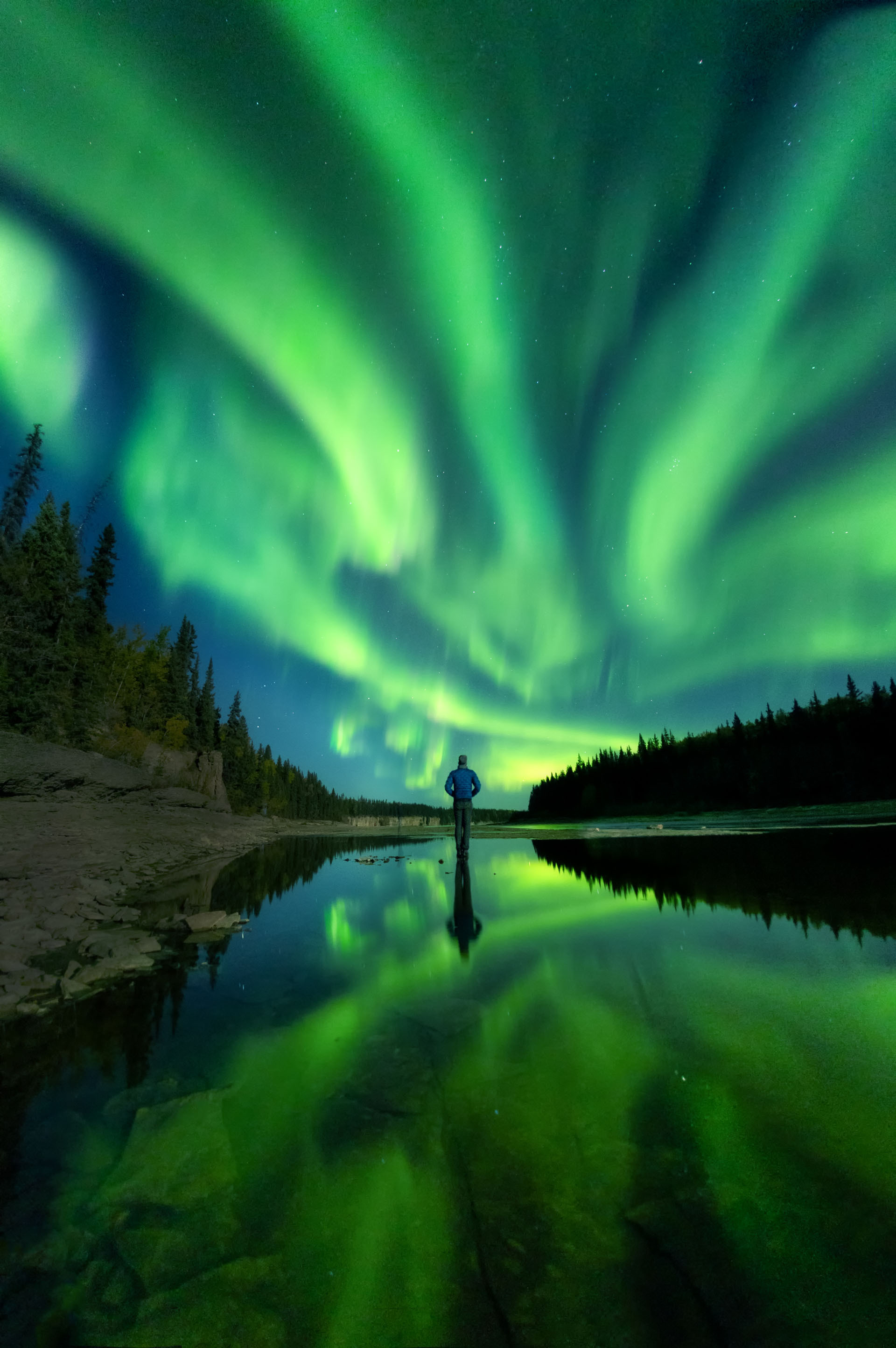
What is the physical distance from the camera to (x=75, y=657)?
45.1m

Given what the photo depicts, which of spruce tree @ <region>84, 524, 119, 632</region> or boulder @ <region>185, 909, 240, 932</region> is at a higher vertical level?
spruce tree @ <region>84, 524, 119, 632</region>

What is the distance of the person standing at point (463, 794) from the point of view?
15.4 metres

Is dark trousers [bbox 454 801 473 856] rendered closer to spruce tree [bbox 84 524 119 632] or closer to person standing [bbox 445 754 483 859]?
person standing [bbox 445 754 483 859]

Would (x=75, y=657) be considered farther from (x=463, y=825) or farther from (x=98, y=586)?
(x=463, y=825)

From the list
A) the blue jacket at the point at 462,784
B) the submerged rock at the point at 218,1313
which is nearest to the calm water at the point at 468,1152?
the submerged rock at the point at 218,1313

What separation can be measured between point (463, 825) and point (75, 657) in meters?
45.2

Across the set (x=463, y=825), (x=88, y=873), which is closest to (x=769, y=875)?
(x=463, y=825)

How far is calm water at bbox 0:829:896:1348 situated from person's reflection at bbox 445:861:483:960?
567mm

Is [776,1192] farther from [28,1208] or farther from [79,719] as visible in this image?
[79,719]

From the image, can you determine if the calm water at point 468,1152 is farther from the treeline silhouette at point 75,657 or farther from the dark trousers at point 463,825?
the treeline silhouette at point 75,657

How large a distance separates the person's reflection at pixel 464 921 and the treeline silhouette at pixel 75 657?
1675 inches

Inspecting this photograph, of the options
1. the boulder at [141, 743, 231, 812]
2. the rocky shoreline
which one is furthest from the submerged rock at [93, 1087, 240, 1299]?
the boulder at [141, 743, 231, 812]

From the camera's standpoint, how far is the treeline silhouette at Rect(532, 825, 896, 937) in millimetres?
6871

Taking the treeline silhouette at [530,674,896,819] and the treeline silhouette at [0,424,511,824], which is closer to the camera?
the treeline silhouette at [0,424,511,824]
